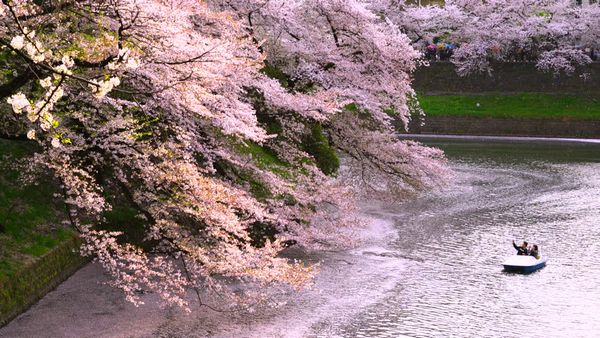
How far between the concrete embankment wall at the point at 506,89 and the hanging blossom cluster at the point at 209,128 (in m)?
31.6

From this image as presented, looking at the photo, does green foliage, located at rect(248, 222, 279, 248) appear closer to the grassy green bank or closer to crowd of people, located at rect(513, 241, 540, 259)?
the grassy green bank

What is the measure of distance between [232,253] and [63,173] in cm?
→ 371

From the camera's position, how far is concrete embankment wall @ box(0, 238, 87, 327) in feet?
53.4

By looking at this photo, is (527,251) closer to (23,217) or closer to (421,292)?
(421,292)

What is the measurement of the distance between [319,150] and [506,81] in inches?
1617

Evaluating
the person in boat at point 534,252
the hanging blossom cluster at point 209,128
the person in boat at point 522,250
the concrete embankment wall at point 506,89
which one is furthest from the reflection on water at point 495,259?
the concrete embankment wall at point 506,89

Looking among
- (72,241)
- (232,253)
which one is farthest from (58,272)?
(232,253)

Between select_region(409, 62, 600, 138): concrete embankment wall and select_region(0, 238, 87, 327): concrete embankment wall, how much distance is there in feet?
148

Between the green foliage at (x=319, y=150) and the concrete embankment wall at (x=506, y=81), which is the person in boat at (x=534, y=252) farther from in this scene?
the concrete embankment wall at (x=506, y=81)

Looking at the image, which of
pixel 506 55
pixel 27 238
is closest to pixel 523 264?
pixel 27 238

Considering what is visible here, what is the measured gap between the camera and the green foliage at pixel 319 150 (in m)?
29.0

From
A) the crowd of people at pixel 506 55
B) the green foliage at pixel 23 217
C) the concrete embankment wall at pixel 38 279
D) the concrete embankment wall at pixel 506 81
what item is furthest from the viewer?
the crowd of people at pixel 506 55

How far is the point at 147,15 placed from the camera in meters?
16.5

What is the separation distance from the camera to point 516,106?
62.8 m
